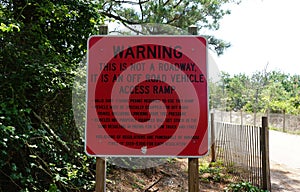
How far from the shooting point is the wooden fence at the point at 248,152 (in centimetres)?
505

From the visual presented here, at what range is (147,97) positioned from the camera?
2336mm

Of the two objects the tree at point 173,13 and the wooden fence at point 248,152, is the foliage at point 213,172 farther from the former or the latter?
the tree at point 173,13

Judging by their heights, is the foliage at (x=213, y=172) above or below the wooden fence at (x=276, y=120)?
below

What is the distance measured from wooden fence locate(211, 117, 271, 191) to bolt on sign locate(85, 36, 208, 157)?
3.08m

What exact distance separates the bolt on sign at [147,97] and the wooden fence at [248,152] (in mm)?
3076

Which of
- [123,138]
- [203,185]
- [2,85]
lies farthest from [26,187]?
[203,185]

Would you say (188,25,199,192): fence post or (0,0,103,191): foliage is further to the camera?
(0,0,103,191): foliage

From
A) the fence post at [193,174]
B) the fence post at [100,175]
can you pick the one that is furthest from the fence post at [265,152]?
the fence post at [100,175]

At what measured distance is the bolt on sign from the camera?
2.31 meters

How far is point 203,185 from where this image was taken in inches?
216

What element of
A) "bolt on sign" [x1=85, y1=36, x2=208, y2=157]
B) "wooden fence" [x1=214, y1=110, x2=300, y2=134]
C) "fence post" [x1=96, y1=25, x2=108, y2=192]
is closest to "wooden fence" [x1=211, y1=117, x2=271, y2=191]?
"bolt on sign" [x1=85, y1=36, x2=208, y2=157]

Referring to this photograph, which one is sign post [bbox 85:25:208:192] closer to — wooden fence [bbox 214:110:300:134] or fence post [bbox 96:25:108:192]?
fence post [bbox 96:25:108:192]

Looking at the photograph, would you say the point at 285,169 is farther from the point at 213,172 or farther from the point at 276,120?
the point at 276,120

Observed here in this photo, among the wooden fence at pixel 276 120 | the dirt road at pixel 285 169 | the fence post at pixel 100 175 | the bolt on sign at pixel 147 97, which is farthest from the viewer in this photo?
the wooden fence at pixel 276 120
